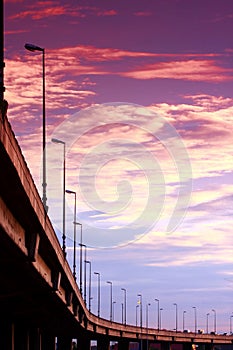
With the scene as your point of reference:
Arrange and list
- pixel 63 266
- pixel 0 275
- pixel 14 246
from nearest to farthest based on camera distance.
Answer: pixel 14 246 < pixel 0 275 < pixel 63 266

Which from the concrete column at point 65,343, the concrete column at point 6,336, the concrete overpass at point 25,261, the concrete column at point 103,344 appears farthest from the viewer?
the concrete column at point 103,344

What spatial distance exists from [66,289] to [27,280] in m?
26.0

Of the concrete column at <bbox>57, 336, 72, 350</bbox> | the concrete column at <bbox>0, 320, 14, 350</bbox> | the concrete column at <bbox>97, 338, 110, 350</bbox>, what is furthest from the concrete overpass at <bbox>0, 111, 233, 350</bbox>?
the concrete column at <bbox>97, 338, 110, 350</bbox>

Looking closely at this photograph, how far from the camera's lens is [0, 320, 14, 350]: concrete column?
79.7 metres

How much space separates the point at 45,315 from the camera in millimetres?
93312

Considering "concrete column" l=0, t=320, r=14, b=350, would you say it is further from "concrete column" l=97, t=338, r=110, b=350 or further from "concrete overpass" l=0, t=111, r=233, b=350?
"concrete column" l=97, t=338, r=110, b=350

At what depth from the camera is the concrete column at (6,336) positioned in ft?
261

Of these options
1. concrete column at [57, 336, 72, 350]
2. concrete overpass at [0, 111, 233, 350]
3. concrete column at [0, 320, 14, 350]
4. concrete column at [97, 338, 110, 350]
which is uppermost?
concrete column at [97, 338, 110, 350]

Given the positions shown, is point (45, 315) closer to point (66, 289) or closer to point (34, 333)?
point (66, 289)

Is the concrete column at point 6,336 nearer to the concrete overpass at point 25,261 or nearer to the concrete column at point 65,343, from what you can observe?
the concrete overpass at point 25,261

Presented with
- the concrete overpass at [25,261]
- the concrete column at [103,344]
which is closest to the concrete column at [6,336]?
the concrete overpass at [25,261]

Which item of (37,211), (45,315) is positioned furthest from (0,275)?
(45,315)

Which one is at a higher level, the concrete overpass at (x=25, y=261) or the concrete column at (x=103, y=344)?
the concrete column at (x=103, y=344)

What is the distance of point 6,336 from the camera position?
81.4m
